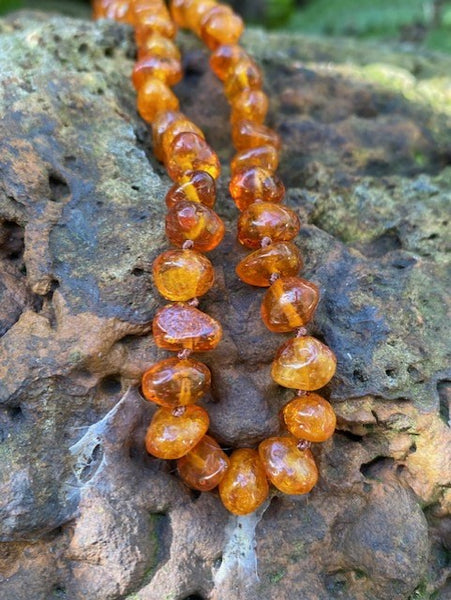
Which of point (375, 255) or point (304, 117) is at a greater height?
point (304, 117)

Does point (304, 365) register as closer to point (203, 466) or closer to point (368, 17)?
point (203, 466)

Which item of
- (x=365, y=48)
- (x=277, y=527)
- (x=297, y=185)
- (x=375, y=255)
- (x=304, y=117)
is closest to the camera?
(x=277, y=527)

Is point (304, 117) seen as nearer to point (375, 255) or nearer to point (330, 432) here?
point (375, 255)

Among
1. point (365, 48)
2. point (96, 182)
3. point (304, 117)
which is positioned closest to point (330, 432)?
point (96, 182)

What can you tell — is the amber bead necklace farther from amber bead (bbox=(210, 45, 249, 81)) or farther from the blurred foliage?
the blurred foliage

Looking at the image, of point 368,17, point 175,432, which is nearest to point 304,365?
point 175,432

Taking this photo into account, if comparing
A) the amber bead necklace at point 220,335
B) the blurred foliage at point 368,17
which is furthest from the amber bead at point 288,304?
the blurred foliage at point 368,17
